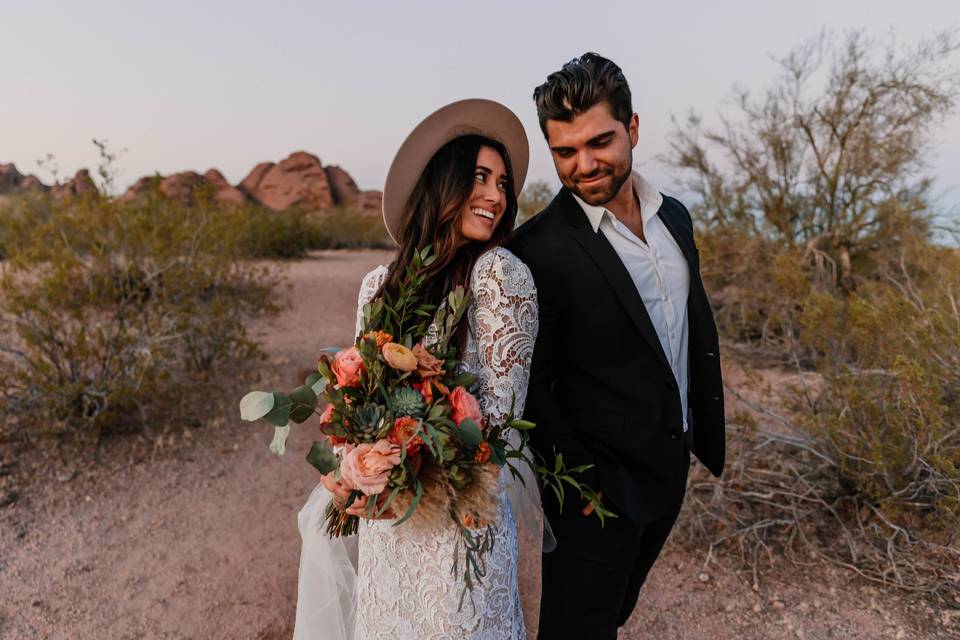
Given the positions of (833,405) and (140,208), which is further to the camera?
(140,208)

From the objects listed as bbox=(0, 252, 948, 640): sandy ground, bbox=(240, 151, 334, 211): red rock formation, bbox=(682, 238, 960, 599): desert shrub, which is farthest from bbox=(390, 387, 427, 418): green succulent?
bbox=(240, 151, 334, 211): red rock formation

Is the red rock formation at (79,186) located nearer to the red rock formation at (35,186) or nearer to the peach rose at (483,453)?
the red rock formation at (35,186)

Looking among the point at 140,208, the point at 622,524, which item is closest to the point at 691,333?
the point at 622,524

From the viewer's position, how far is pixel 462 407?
1271mm

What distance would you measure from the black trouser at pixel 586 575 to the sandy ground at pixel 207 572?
1.16m

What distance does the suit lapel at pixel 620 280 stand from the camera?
171 cm

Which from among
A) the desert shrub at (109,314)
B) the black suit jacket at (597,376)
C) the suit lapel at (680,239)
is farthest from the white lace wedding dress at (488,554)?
the desert shrub at (109,314)

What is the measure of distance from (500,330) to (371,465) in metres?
0.47

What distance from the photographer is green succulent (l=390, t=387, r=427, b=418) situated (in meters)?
1.25

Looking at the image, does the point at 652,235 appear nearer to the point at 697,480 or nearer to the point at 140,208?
the point at 697,480

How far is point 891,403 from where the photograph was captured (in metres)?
3.20

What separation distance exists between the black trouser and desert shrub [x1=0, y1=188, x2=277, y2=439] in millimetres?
3813

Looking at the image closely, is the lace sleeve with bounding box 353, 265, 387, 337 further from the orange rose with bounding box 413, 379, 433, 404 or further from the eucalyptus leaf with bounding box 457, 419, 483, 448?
the eucalyptus leaf with bounding box 457, 419, 483, 448

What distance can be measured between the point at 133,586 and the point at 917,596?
12.5ft
